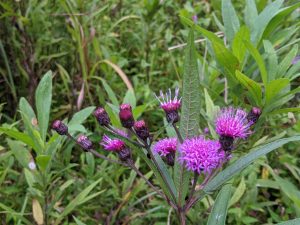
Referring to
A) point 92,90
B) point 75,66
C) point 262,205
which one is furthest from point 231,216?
point 75,66

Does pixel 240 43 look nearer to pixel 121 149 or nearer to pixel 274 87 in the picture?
pixel 274 87

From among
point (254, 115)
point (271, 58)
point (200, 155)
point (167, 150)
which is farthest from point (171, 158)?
point (271, 58)

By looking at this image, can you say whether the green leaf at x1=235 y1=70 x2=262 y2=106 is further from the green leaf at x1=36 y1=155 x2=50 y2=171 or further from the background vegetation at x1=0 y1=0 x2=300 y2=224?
the green leaf at x1=36 y1=155 x2=50 y2=171

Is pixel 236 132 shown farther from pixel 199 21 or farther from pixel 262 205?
pixel 199 21

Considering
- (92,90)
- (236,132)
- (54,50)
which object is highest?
(236,132)

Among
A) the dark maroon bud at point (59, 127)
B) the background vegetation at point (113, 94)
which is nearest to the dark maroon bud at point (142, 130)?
the dark maroon bud at point (59, 127)

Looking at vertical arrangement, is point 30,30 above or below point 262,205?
above

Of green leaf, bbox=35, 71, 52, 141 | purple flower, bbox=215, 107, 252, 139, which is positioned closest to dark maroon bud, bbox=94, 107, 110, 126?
purple flower, bbox=215, 107, 252, 139
